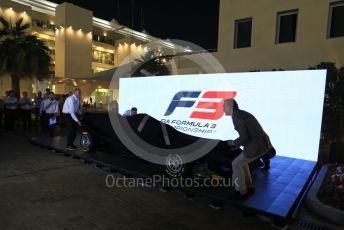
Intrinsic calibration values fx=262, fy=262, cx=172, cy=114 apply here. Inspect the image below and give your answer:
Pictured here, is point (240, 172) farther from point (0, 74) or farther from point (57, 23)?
point (57, 23)

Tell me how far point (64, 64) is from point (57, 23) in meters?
4.86

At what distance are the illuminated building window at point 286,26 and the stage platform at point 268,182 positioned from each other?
5.44 meters

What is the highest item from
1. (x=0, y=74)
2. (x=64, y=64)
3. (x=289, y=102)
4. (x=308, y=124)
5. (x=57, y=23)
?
(x=57, y=23)

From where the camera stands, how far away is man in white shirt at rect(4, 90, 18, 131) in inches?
424

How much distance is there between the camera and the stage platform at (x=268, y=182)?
3793 mm

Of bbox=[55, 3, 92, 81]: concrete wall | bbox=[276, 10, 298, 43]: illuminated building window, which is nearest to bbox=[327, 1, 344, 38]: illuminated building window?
bbox=[276, 10, 298, 43]: illuminated building window

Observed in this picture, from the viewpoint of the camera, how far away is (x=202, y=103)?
29.5 feet

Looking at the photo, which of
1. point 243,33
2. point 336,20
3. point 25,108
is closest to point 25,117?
point 25,108

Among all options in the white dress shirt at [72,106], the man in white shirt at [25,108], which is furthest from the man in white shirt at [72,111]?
the man in white shirt at [25,108]

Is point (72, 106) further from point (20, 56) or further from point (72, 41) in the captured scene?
point (72, 41)

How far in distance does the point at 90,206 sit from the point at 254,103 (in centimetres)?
543

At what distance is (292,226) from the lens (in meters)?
3.61

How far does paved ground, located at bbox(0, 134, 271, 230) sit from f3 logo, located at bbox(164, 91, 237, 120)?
4.20 metres

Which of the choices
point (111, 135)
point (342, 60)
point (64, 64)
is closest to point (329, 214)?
point (111, 135)
